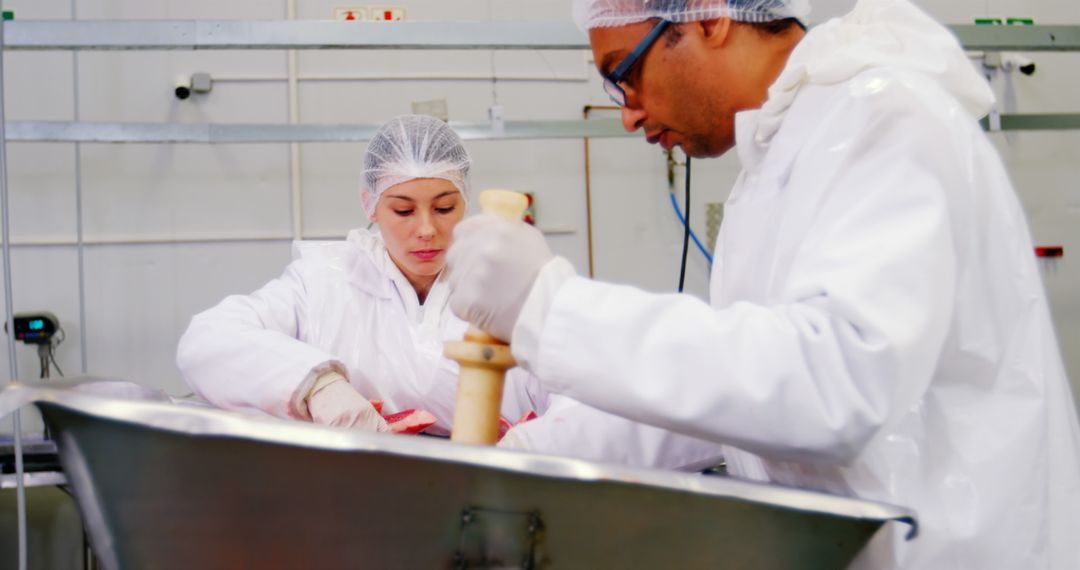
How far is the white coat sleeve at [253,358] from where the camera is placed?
1247mm

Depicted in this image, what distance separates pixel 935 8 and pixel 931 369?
9.61 feet

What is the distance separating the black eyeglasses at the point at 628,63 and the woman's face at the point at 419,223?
2.09 ft

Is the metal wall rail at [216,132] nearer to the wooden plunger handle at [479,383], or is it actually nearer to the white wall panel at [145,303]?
the white wall panel at [145,303]

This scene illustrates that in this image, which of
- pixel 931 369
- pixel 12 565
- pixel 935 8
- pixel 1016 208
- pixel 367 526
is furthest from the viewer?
pixel 935 8

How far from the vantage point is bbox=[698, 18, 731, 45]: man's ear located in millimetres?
832

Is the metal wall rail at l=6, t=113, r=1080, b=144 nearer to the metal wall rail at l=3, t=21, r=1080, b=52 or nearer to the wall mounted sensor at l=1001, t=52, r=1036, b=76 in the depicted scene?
the metal wall rail at l=3, t=21, r=1080, b=52

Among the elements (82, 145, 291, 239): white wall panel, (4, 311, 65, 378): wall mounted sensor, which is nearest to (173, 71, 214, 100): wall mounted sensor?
(82, 145, 291, 239): white wall panel

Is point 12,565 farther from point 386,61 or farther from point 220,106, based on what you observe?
point 386,61

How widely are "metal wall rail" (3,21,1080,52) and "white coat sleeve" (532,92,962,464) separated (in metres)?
1.12

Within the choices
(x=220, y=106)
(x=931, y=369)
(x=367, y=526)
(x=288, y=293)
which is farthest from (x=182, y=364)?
(x=220, y=106)

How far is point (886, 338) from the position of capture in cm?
54

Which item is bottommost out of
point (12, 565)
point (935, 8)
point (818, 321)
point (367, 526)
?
point (12, 565)

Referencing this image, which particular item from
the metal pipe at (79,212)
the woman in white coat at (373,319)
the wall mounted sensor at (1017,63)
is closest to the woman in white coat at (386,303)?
the woman in white coat at (373,319)

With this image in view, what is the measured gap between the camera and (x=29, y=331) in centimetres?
245
